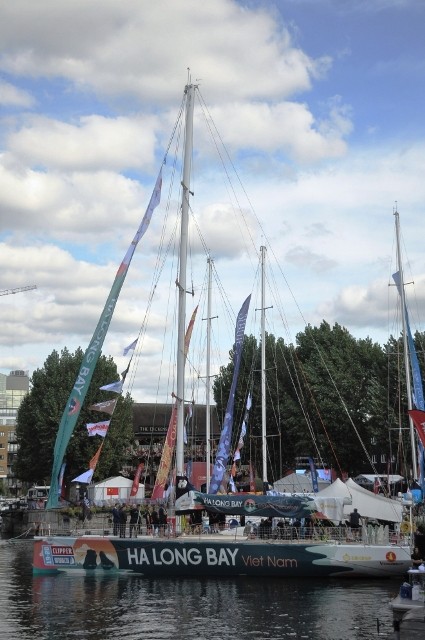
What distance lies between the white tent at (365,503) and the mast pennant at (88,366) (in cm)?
1148

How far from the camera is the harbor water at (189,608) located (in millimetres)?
24172

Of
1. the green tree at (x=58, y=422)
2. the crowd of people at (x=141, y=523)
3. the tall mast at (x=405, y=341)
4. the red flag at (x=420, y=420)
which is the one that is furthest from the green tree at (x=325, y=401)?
the red flag at (x=420, y=420)

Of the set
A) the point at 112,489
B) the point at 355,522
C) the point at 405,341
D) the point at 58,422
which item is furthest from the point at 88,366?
the point at 58,422

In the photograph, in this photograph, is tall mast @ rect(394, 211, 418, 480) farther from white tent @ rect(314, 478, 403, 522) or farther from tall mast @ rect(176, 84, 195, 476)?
tall mast @ rect(176, 84, 195, 476)

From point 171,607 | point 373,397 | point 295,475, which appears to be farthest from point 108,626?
point 373,397

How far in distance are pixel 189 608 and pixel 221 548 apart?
6.64m

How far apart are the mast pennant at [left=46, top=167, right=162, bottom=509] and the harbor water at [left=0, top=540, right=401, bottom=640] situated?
440 cm

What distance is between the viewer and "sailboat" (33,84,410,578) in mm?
34406

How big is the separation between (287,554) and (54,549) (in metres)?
10.3

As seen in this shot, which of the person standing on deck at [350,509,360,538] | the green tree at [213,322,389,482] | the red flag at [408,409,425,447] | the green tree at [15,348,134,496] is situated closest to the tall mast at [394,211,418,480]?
the person standing on deck at [350,509,360,538]

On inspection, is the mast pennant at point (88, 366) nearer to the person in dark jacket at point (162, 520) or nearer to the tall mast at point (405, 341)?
the person in dark jacket at point (162, 520)

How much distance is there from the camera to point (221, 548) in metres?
34.8

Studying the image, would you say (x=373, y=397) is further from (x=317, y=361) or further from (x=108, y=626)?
(x=108, y=626)

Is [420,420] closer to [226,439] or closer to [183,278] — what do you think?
[183,278]
